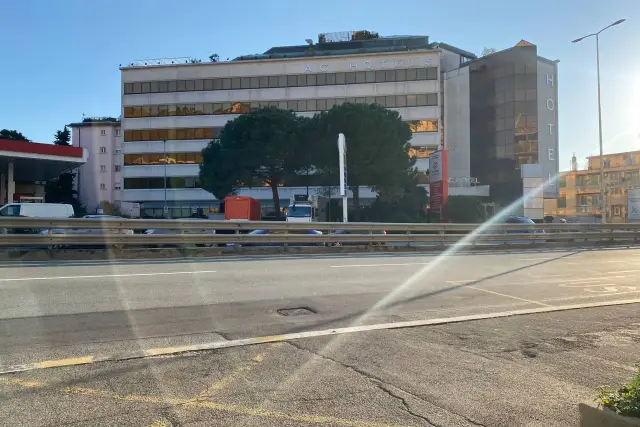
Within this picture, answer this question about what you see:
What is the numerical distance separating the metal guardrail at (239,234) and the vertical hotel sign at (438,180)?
10.1 metres

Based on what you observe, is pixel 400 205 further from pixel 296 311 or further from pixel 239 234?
pixel 296 311

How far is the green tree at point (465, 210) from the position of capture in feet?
166

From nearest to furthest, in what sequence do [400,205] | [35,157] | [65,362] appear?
[65,362] → [35,157] → [400,205]

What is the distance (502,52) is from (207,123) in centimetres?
3657

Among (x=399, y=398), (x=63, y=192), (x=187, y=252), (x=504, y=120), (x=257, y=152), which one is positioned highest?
(x=504, y=120)

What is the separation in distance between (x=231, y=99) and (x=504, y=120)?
33.0 meters

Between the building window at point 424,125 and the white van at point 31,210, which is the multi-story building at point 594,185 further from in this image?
the white van at point 31,210

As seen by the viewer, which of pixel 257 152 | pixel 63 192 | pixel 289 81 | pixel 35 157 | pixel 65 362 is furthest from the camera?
pixel 63 192

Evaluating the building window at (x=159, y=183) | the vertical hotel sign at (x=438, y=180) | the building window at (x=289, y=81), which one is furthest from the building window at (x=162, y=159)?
the vertical hotel sign at (x=438, y=180)

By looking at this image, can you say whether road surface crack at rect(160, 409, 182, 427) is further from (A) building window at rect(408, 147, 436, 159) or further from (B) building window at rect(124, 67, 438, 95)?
(B) building window at rect(124, 67, 438, 95)

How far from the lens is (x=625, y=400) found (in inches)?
126

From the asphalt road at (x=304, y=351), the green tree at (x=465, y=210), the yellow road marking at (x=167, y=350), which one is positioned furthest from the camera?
the green tree at (x=465, y=210)

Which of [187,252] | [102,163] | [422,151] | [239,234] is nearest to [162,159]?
[102,163]

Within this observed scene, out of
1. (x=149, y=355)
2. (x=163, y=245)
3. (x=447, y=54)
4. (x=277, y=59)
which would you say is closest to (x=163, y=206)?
(x=277, y=59)
